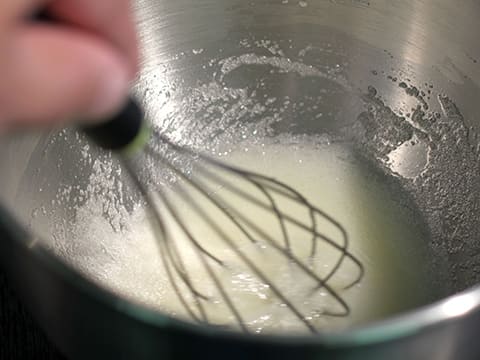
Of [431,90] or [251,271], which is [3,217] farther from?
[431,90]

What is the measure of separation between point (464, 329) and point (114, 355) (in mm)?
240

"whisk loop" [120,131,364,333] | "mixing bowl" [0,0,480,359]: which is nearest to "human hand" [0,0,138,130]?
"mixing bowl" [0,0,480,359]

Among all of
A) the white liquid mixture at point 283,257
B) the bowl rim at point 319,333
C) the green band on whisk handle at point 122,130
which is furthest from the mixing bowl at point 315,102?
the bowl rim at point 319,333

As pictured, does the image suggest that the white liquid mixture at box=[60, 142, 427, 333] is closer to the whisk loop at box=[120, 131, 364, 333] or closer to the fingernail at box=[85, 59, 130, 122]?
the whisk loop at box=[120, 131, 364, 333]

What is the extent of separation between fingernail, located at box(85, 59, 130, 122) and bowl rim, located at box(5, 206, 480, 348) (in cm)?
10

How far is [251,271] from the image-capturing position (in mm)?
904

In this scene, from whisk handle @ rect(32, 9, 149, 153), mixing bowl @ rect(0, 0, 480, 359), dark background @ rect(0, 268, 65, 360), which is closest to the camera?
whisk handle @ rect(32, 9, 149, 153)

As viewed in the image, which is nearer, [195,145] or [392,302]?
[392,302]

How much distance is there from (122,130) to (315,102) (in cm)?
46

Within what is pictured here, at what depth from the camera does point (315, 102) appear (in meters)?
1.01

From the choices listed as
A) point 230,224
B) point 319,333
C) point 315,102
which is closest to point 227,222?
point 230,224

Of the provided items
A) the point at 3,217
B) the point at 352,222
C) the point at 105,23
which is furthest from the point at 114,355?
the point at 352,222

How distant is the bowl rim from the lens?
1.43 feet

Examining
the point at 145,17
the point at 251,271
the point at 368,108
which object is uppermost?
the point at 145,17
